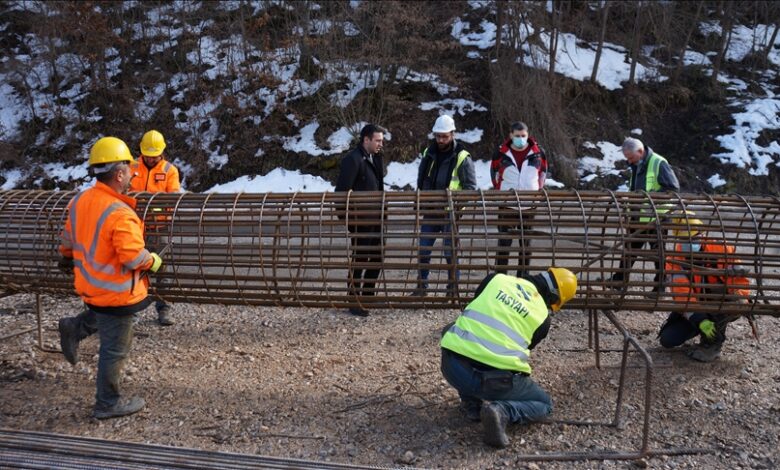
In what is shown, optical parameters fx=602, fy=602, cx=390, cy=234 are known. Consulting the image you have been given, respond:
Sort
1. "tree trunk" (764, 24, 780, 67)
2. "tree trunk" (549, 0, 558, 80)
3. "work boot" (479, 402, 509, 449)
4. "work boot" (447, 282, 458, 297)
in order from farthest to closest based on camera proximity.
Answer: "tree trunk" (764, 24, 780, 67), "tree trunk" (549, 0, 558, 80), "work boot" (447, 282, 458, 297), "work boot" (479, 402, 509, 449)

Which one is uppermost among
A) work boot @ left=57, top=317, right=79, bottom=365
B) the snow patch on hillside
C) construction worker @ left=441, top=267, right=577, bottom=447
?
construction worker @ left=441, top=267, right=577, bottom=447

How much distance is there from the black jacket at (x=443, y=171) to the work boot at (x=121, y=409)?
3.12 m

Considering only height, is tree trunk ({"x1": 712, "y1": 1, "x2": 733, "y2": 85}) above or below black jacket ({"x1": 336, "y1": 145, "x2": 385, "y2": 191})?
above

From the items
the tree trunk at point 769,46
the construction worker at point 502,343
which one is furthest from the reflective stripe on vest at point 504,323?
the tree trunk at point 769,46

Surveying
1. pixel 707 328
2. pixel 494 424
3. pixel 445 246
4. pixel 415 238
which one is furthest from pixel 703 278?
pixel 415 238

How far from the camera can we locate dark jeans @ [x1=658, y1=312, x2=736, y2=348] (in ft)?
15.7

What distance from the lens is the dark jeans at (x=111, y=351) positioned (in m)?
3.98

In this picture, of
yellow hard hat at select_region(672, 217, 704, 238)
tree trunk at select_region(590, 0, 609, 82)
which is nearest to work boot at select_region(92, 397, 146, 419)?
yellow hard hat at select_region(672, 217, 704, 238)

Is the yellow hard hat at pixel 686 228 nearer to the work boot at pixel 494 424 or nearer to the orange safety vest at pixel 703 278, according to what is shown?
the orange safety vest at pixel 703 278

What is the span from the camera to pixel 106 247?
379cm

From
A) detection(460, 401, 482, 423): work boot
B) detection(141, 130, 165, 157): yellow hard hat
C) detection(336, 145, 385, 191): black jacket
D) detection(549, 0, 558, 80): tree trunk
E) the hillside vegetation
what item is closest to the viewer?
detection(460, 401, 482, 423): work boot

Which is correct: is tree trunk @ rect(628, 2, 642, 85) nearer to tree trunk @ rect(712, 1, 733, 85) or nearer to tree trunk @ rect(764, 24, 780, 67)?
tree trunk @ rect(712, 1, 733, 85)

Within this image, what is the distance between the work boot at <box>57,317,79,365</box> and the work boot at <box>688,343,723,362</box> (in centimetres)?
482

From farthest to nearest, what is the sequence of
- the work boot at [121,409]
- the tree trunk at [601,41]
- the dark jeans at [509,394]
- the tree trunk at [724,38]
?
the tree trunk at [724,38] < the tree trunk at [601,41] < the work boot at [121,409] < the dark jeans at [509,394]
